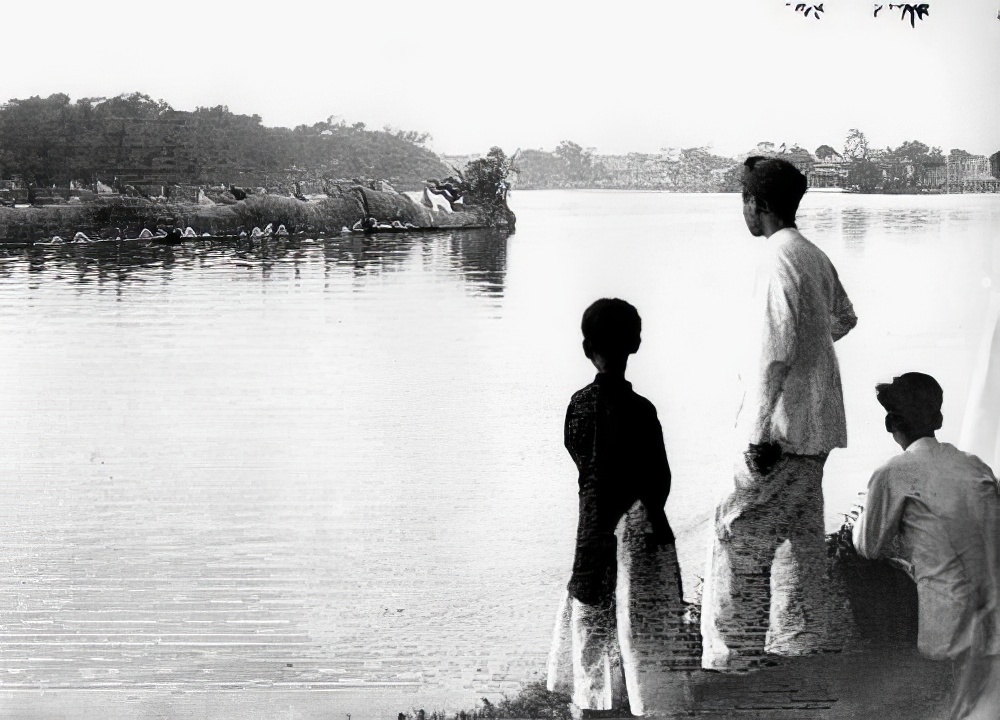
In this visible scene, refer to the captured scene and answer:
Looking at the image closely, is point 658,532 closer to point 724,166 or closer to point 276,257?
point 724,166

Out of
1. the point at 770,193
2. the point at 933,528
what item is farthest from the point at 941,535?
the point at 770,193

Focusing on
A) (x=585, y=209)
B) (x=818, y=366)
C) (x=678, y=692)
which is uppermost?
(x=585, y=209)

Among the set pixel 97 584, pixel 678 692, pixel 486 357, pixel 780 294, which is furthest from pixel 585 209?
pixel 97 584

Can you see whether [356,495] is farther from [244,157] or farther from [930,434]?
[930,434]

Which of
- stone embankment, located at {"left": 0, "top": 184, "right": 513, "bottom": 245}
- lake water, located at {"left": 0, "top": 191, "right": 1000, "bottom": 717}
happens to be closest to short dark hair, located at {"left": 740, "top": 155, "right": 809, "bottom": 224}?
lake water, located at {"left": 0, "top": 191, "right": 1000, "bottom": 717}

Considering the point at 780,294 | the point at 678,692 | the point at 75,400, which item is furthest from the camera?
the point at 75,400

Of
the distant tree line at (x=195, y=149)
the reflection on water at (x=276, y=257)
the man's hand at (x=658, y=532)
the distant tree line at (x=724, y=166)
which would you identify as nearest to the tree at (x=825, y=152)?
the distant tree line at (x=724, y=166)

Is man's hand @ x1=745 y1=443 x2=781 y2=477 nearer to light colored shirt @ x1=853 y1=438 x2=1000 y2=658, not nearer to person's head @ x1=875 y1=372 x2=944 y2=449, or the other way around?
light colored shirt @ x1=853 y1=438 x2=1000 y2=658
